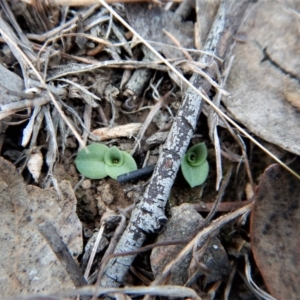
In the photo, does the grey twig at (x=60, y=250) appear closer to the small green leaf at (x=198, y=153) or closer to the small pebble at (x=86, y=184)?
the small pebble at (x=86, y=184)

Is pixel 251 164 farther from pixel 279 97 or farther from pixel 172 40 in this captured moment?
pixel 172 40

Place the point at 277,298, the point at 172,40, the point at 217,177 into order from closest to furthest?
the point at 277,298 < the point at 217,177 < the point at 172,40

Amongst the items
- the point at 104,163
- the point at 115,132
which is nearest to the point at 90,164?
the point at 104,163

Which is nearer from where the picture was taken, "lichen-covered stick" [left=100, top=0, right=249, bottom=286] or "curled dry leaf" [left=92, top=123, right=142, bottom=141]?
"lichen-covered stick" [left=100, top=0, right=249, bottom=286]

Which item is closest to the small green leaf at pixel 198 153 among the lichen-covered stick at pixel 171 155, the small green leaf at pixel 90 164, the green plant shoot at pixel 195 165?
the green plant shoot at pixel 195 165

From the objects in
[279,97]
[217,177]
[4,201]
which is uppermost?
[279,97]

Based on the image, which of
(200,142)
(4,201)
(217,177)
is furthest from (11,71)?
(217,177)

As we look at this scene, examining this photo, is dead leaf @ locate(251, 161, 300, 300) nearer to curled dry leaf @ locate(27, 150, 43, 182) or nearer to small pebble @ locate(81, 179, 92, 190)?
small pebble @ locate(81, 179, 92, 190)

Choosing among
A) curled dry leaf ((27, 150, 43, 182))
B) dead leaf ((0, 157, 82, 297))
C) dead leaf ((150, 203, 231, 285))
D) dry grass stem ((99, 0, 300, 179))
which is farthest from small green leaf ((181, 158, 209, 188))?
curled dry leaf ((27, 150, 43, 182))
